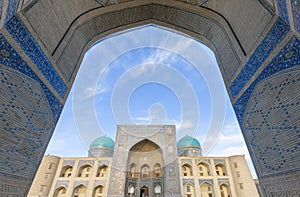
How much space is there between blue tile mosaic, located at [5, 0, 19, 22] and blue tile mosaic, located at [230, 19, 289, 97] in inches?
121

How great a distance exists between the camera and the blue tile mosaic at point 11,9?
175cm

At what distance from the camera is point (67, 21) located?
2740mm

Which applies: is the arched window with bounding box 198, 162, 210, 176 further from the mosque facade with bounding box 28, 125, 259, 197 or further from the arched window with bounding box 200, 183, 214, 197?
the arched window with bounding box 200, 183, 214, 197

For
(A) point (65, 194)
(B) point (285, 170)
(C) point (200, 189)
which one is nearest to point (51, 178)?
(A) point (65, 194)

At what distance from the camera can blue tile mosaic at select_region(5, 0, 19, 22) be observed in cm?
175

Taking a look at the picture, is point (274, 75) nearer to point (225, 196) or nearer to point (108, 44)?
point (108, 44)

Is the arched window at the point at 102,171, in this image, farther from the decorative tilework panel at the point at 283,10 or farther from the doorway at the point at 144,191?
the decorative tilework panel at the point at 283,10

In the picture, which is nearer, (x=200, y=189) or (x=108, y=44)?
(x=108, y=44)

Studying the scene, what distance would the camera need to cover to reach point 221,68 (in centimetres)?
323

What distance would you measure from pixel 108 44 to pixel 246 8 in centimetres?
423

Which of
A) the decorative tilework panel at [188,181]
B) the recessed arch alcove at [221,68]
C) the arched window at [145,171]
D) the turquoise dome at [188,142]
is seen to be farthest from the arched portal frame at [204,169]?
the recessed arch alcove at [221,68]

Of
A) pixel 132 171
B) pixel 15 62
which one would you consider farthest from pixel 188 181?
pixel 15 62

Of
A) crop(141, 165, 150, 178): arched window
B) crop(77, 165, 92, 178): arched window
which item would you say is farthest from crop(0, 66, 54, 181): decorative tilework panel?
crop(77, 165, 92, 178): arched window

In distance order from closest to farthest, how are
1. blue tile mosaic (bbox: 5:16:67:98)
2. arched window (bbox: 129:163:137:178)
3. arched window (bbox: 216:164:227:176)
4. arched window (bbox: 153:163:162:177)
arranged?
blue tile mosaic (bbox: 5:16:67:98)
arched window (bbox: 129:163:137:178)
arched window (bbox: 153:163:162:177)
arched window (bbox: 216:164:227:176)
